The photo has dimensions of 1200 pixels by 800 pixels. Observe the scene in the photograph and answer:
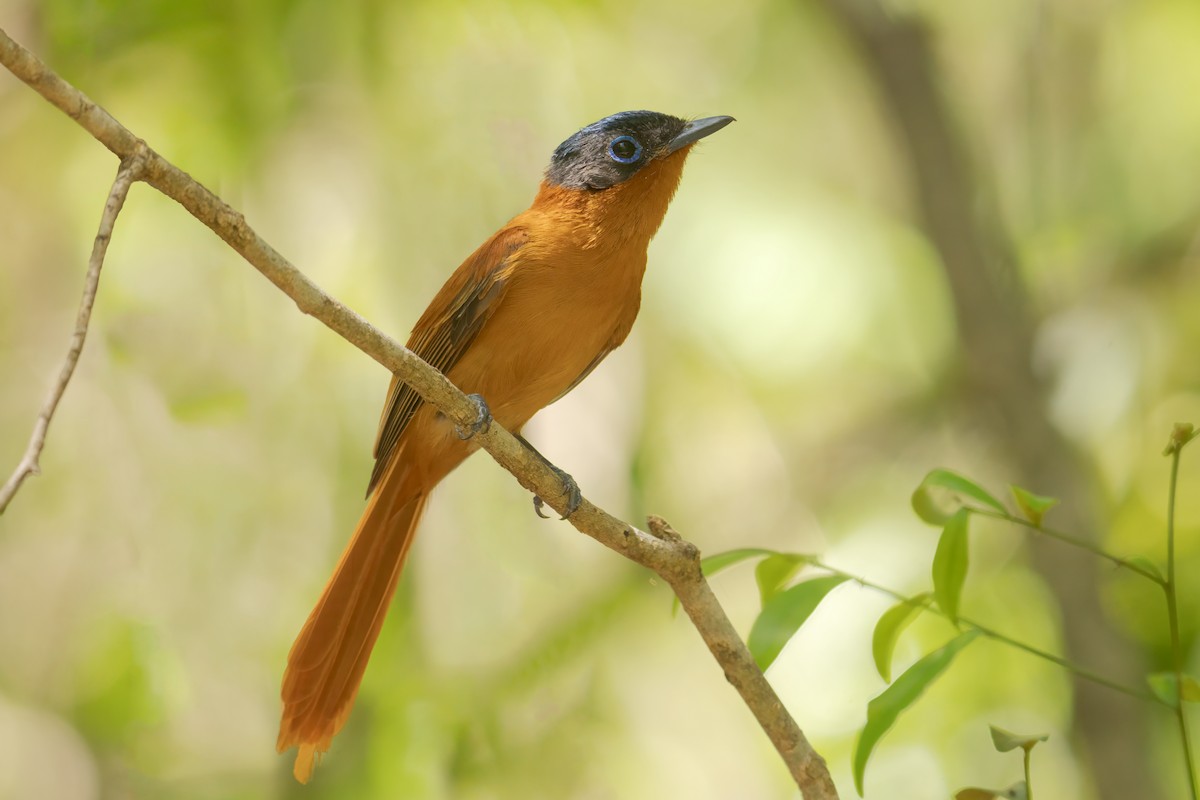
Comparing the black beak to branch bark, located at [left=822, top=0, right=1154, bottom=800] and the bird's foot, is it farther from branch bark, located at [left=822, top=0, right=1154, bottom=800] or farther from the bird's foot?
branch bark, located at [left=822, top=0, right=1154, bottom=800]

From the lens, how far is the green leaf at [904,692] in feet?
6.15

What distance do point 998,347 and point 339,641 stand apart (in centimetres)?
282

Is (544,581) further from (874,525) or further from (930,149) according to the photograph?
(930,149)

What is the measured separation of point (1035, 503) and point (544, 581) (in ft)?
10.6

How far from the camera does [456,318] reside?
325cm

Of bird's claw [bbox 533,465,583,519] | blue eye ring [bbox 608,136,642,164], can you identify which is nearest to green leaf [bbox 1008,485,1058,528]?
bird's claw [bbox 533,465,583,519]

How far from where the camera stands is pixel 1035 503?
1867 millimetres

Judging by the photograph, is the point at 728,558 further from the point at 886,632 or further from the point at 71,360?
the point at 71,360

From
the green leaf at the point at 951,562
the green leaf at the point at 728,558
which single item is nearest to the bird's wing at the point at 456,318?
the green leaf at the point at 728,558

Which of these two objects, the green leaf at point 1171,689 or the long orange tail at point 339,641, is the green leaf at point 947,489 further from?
the long orange tail at point 339,641

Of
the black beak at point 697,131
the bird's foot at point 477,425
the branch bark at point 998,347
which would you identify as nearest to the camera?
the bird's foot at point 477,425

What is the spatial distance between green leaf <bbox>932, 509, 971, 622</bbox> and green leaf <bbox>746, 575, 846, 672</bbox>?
0.54 feet

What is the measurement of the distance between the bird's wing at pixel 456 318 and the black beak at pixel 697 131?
0.53m

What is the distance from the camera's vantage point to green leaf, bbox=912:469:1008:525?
1906mm
